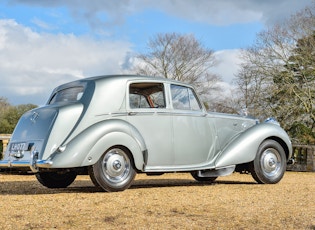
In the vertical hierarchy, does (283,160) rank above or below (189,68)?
below

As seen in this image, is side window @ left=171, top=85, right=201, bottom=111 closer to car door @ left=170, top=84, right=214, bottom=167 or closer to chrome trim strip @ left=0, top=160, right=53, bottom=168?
car door @ left=170, top=84, right=214, bottom=167

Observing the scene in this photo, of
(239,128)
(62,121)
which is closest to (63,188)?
(62,121)

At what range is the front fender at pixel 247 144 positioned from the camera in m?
8.38

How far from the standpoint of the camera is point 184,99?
27.0ft

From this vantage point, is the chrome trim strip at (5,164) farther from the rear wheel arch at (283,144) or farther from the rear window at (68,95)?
the rear wheel arch at (283,144)

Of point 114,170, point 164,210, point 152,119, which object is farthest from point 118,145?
point 164,210

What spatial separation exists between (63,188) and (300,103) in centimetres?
1802

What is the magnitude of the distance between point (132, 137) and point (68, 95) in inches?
55.7

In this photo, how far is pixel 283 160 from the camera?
8.92 m

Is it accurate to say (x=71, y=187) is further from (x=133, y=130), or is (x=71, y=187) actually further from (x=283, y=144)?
(x=283, y=144)

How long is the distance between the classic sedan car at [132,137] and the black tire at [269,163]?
0.06ft

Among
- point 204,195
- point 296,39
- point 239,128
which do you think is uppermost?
point 296,39

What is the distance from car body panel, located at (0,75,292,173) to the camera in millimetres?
6930

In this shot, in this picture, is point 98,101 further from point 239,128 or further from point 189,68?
point 189,68
